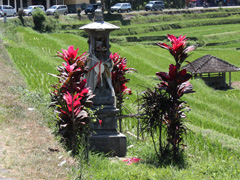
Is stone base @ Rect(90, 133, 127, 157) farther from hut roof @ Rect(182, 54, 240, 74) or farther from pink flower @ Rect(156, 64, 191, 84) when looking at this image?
hut roof @ Rect(182, 54, 240, 74)

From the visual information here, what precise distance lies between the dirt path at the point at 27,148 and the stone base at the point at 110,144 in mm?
952

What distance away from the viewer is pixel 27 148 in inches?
250

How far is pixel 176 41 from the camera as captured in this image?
746 centimetres

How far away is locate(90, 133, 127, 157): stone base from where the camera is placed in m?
7.98

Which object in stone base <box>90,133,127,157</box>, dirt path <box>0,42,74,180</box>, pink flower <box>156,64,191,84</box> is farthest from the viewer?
stone base <box>90,133,127,157</box>

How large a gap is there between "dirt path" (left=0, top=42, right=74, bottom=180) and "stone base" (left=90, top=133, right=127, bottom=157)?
0.95 m

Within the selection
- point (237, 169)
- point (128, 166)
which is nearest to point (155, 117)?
point (128, 166)

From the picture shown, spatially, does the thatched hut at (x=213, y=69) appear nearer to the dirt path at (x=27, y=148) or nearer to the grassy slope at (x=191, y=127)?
the grassy slope at (x=191, y=127)

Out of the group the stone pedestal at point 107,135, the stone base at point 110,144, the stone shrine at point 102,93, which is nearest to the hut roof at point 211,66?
the stone shrine at point 102,93

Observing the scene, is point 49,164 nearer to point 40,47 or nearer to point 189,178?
point 189,178

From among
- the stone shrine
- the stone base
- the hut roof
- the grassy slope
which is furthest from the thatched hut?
the stone base

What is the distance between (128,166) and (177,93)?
1525mm

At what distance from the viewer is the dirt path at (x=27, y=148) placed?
216 inches

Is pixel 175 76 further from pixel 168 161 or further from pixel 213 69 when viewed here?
pixel 213 69
